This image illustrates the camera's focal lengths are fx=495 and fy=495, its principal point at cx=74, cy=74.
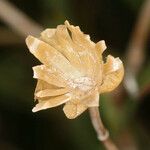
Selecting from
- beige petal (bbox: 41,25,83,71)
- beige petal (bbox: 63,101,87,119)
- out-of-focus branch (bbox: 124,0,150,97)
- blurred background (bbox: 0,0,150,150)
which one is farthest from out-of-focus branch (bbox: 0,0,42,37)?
beige petal (bbox: 63,101,87,119)

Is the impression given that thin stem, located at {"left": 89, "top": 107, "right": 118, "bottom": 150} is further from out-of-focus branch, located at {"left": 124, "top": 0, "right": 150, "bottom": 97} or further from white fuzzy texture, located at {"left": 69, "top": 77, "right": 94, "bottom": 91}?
out-of-focus branch, located at {"left": 124, "top": 0, "right": 150, "bottom": 97}

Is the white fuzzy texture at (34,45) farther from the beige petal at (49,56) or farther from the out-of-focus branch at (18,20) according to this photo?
the out-of-focus branch at (18,20)

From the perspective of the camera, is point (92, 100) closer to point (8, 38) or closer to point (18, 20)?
point (18, 20)

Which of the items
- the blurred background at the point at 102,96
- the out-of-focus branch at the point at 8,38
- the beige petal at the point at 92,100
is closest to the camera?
the beige petal at the point at 92,100

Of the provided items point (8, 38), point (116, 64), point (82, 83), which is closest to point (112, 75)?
point (116, 64)

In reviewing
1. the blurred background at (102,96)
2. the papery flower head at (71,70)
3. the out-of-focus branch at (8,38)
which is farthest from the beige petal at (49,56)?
the out-of-focus branch at (8,38)

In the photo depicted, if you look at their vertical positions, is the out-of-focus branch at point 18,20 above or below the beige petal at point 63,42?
above
